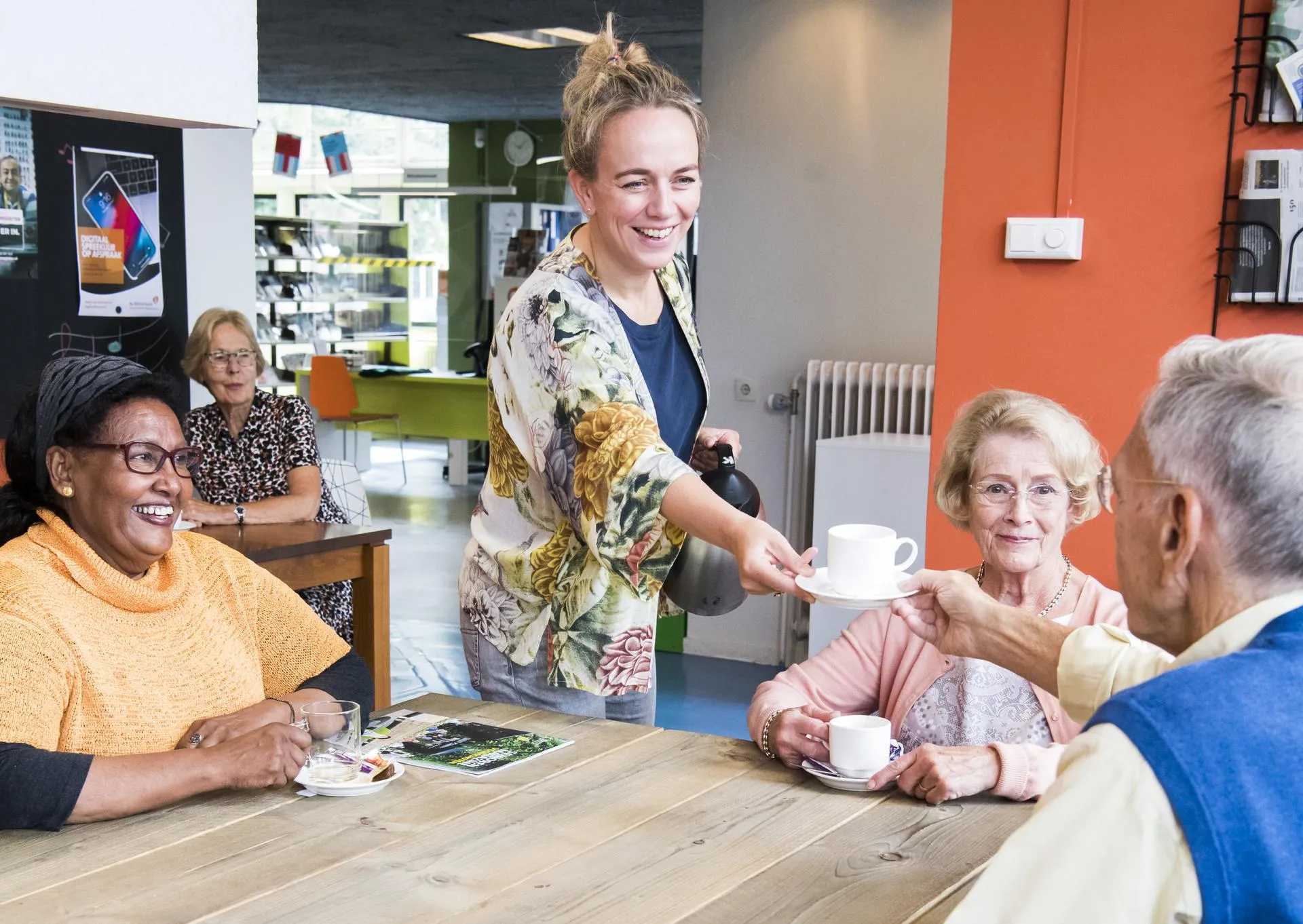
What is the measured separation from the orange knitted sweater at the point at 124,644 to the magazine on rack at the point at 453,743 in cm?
21

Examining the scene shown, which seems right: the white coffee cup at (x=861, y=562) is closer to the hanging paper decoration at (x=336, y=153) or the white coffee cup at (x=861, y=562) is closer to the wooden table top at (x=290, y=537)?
the wooden table top at (x=290, y=537)

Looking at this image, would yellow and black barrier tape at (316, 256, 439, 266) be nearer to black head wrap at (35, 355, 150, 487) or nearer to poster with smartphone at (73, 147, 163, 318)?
poster with smartphone at (73, 147, 163, 318)

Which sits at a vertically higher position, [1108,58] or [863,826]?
[1108,58]

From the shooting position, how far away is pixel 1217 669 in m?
0.98

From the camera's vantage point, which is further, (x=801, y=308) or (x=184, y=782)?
(x=801, y=308)

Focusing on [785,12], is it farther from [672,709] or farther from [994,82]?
[672,709]

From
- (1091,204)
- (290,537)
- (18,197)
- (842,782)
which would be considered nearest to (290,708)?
(842,782)

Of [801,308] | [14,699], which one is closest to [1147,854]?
[14,699]

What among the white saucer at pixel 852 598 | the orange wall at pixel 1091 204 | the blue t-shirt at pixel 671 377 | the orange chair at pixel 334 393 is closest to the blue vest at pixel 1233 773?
the white saucer at pixel 852 598

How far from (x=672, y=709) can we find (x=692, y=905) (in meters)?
3.61

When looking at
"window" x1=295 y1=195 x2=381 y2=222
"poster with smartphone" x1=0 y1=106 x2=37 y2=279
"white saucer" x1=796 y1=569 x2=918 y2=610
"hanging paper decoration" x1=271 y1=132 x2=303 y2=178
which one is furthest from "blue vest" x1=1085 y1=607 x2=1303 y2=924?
"window" x1=295 y1=195 x2=381 y2=222

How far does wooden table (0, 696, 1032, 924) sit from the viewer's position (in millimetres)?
1402

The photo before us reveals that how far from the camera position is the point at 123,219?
17.0 ft

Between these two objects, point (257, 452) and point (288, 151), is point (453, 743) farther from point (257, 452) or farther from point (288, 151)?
point (288, 151)
